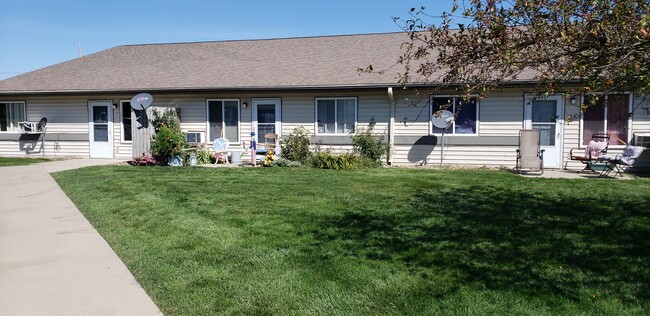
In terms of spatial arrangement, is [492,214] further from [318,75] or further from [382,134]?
[318,75]

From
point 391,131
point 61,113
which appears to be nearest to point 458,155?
point 391,131

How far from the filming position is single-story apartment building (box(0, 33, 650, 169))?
12.9 metres

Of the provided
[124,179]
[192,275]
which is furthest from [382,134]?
[192,275]

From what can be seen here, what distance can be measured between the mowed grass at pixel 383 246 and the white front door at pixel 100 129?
7197mm

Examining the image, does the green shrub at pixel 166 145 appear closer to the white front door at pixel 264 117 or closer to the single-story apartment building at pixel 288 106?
the single-story apartment building at pixel 288 106

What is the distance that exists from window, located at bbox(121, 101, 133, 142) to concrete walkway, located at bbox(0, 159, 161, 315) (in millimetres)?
8624

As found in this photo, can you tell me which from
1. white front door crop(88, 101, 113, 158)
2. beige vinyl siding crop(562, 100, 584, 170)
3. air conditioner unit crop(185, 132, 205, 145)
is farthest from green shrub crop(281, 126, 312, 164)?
beige vinyl siding crop(562, 100, 584, 170)

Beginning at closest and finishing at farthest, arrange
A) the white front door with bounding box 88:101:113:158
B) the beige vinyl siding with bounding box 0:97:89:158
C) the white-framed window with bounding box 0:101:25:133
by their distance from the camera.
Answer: the white front door with bounding box 88:101:113:158
the beige vinyl siding with bounding box 0:97:89:158
the white-framed window with bounding box 0:101:25:133

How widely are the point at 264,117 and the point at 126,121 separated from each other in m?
4.89

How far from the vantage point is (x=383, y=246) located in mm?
5066

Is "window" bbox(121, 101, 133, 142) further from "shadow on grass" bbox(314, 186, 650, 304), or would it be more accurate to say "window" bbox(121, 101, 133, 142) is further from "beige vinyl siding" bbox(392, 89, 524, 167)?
"shadow on grass" bbox(314, 186, 650, 304)

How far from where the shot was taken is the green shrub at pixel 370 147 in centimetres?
1333

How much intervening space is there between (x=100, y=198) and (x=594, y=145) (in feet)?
37.5

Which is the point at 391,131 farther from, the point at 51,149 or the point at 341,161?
the point at 51,149
